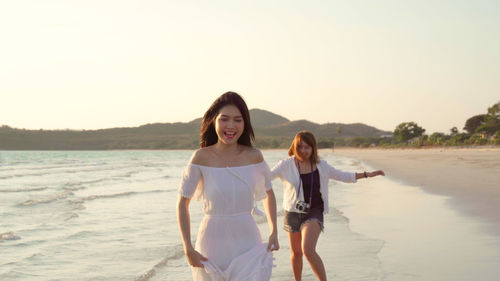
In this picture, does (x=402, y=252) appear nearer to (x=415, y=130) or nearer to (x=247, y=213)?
(x=247, y=213)

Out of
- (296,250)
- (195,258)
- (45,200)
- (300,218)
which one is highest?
(195,258)

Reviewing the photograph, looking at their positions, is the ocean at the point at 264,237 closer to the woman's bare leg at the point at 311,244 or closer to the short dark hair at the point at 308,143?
the woman's bare leg at the point at 311,244

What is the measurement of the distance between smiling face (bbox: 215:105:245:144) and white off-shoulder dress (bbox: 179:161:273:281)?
190 mm

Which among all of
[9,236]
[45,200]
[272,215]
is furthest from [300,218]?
[45,200]

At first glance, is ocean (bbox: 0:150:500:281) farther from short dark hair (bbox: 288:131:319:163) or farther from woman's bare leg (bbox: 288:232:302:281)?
short dark hair (bbox: 288:131:319:163)

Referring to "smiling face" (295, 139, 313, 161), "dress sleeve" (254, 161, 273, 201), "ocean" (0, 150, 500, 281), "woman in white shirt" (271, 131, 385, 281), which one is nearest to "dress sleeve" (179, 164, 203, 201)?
"dress sleeve" (254, 161, 273, 201)

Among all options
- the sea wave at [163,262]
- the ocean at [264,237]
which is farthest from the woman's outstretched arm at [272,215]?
the sea wave at [163,262]

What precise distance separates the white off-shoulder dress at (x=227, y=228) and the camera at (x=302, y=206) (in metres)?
2.17

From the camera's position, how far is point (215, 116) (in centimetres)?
298

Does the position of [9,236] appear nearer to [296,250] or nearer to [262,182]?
[296,250]

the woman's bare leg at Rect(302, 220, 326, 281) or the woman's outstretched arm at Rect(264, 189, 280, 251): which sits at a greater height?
the woman's outstretched arm at Rect(264, 189, 280, 251)

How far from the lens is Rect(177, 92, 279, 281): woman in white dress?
2.81 meters

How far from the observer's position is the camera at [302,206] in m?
5.02

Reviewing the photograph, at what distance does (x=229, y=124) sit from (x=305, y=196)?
2358 mm
